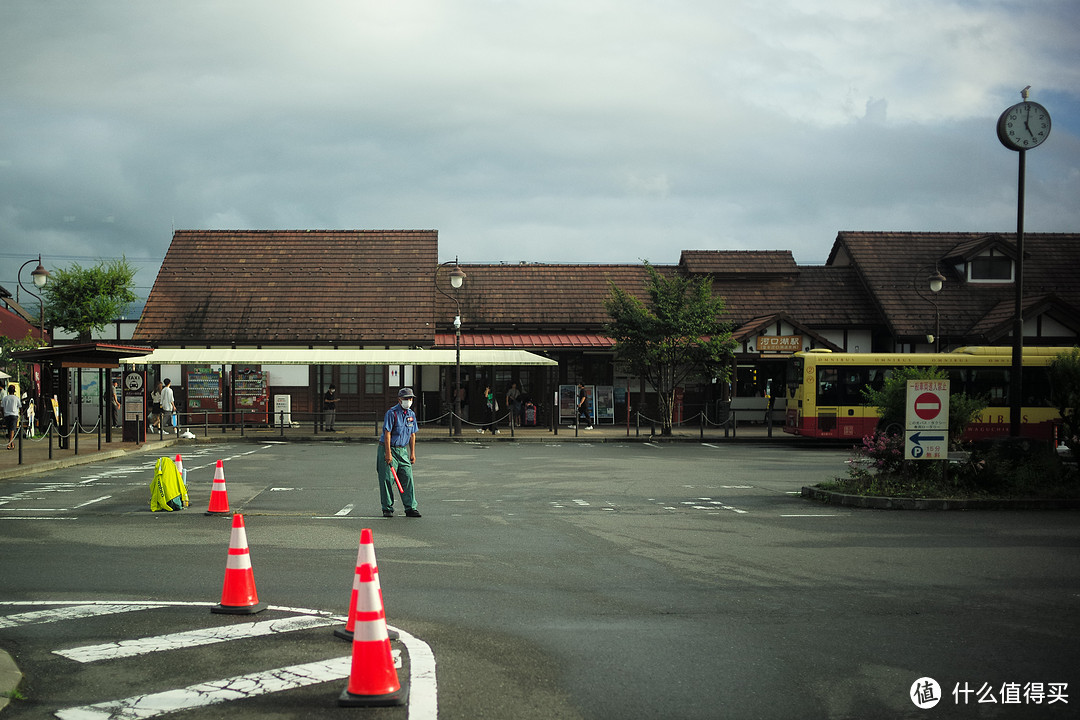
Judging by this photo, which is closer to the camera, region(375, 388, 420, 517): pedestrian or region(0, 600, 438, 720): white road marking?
region(0, 600, 438, 720): white road marking

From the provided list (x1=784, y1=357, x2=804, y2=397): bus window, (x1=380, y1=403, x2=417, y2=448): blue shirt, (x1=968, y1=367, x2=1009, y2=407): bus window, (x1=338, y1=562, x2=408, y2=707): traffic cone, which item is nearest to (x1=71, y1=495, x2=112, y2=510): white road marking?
(x1=380, y1=403, x2=417, y2=448): blue shirt

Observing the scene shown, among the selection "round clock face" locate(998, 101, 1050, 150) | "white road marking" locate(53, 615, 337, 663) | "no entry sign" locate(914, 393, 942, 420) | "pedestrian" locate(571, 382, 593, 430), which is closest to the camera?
"white road marking" locate(53, 615, 337, 663)

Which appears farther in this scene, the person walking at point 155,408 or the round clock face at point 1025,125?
the person walking at point 155,408

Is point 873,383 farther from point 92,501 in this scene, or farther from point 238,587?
point 238,587

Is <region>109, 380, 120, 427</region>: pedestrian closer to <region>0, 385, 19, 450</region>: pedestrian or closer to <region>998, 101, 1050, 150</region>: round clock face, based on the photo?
<region>0, 385, 19, 450</region>: pedestrian

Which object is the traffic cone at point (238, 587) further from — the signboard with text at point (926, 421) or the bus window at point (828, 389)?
the bus window at point (828, 389)

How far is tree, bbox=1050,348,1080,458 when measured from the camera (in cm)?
1398

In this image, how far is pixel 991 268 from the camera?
3534cm

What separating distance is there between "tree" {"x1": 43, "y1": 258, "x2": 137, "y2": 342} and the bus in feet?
97.3

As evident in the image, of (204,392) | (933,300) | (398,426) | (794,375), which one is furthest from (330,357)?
(933,300)

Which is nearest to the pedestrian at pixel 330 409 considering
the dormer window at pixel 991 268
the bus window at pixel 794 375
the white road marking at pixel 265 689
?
the bus window at pixel 794 375

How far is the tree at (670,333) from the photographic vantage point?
28062 mm

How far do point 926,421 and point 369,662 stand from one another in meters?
11.7

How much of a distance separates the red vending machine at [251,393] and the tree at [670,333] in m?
13.1
